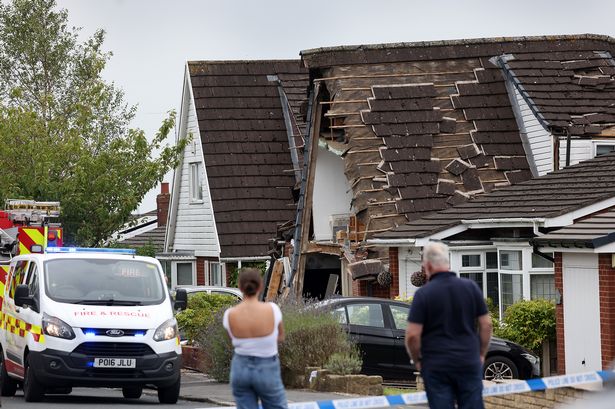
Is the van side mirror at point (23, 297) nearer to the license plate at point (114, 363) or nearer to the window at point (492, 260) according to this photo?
the license plate at point (114, 363)

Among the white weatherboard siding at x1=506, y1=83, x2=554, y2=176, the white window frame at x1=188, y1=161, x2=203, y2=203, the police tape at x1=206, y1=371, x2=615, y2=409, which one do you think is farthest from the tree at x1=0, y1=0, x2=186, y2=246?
the police tape at x1=206, y1=371, x2=615, y2=409

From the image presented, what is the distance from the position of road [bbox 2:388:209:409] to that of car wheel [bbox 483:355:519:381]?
4970mm

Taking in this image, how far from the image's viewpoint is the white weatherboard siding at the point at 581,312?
872 inches

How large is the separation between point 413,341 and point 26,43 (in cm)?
4788

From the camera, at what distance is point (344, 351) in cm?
2052

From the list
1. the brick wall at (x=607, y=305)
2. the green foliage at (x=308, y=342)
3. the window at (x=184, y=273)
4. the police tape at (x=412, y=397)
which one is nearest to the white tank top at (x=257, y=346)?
the police tape at (x=412, y=397)

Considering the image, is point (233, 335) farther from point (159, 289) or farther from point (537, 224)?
point (537, 224)

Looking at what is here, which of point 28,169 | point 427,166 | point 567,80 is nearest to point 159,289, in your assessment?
point 427,166

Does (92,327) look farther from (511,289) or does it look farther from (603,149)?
(603,149)

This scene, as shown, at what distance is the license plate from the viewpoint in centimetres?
1844

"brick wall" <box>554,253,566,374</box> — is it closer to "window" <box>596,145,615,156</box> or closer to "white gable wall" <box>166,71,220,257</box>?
"window" <box>596,145,615,156</box>

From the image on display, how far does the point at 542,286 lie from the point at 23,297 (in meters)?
11.6

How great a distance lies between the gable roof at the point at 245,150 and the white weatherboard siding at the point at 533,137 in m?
7.91

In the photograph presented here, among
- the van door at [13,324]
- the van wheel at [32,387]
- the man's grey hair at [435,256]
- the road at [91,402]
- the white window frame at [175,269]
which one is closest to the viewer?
the man's grey hair at [435,256]
